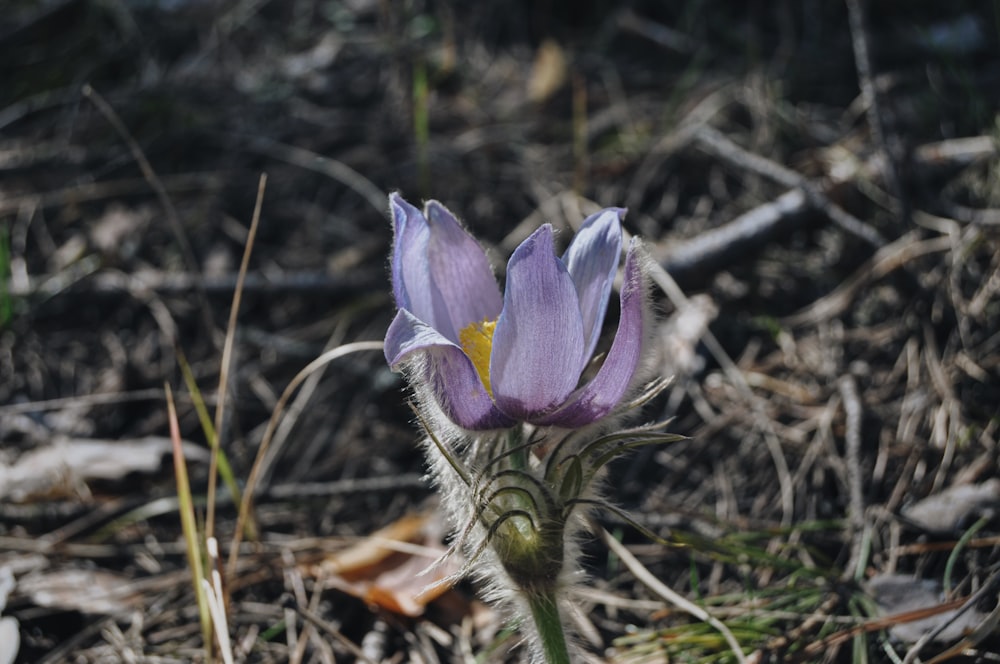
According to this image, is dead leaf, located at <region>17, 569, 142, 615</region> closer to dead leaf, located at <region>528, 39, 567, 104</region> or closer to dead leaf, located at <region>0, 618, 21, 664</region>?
dead leaf, located at <region>0, 618, 21, 664</region>

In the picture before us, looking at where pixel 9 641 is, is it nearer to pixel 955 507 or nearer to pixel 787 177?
pixel 955 507

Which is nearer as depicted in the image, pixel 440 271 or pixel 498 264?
pixel 440 271

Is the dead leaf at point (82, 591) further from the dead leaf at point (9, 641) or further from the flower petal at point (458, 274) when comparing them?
the flower petal at point (458, 274)

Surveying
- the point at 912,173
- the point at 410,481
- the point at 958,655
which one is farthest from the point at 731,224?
the point at 958,655

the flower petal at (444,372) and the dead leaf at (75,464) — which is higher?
the dead leaf at (75,464)

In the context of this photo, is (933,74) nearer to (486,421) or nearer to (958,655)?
(958,655)

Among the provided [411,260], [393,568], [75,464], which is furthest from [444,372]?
[75,464]

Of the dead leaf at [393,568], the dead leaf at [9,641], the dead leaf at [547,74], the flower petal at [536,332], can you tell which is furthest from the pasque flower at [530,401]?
the dead leaf at [547,74]
